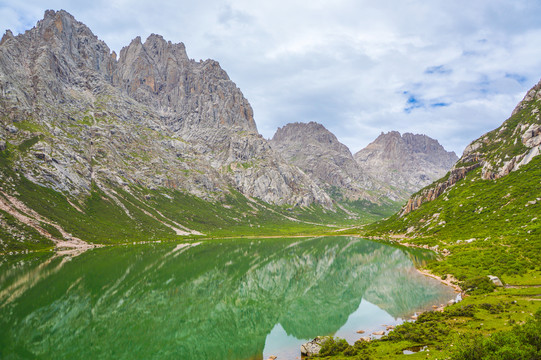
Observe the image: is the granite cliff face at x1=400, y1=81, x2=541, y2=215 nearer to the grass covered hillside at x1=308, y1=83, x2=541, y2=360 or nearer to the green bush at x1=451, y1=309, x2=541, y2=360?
the grass covered hillside at x1=308, y1=83, x2=541, y2=360

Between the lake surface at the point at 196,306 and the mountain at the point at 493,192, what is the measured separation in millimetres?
28986

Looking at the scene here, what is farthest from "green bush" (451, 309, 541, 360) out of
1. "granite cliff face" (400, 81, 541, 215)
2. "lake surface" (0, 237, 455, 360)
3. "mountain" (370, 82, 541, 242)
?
"granite cliff face" (400, 81, 541, 215)

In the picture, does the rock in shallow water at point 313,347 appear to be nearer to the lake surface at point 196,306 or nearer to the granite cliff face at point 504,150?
the lake surface at point 196,306

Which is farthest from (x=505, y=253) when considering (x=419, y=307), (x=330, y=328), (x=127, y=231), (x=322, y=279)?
(x=127, y=231)

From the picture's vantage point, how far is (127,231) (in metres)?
193

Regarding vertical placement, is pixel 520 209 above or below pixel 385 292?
above

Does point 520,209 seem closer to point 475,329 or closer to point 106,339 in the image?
point 475,329

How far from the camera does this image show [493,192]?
402ft

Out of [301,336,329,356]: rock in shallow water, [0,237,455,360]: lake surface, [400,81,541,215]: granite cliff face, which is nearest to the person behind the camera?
[301,336,329,356]: rock in shallow water

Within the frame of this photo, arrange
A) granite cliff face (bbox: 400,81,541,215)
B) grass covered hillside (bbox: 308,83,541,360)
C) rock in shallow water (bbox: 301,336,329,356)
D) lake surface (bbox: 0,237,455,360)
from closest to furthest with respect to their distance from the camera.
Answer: grass covered hillside (bbox: 308,83,541,360), rock in shallow water (bbox: 301,336,329,356), lake surface (bbox: 0,237,455,360), granite cliff face (bbox: 400,81,541,215)

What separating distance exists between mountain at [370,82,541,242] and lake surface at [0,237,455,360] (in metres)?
29.0

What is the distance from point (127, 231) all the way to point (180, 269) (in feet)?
399

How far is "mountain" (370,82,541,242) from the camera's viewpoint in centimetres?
9256

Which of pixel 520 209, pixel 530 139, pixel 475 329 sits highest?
pixel 530 139
